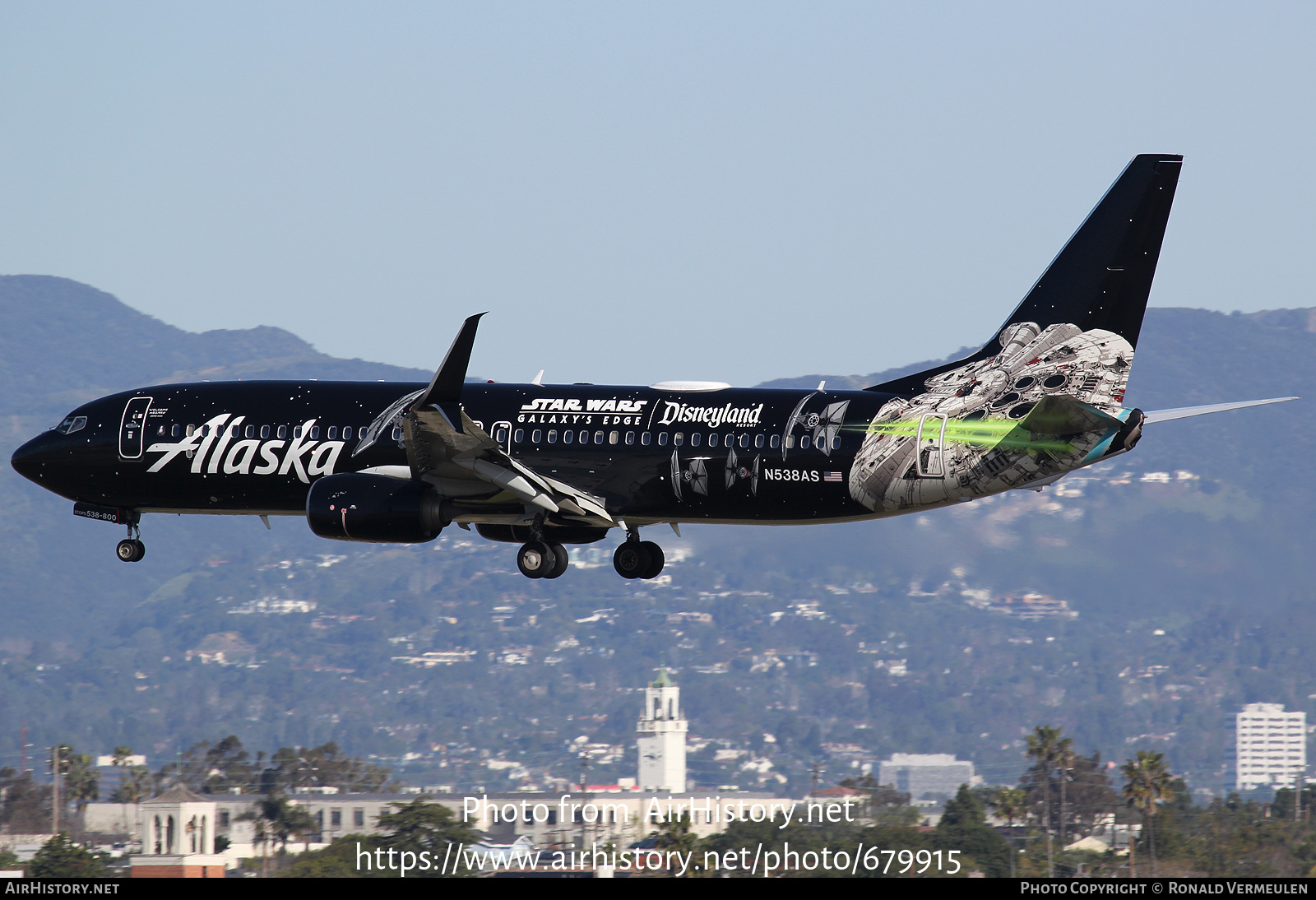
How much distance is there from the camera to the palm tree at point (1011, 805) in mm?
76125

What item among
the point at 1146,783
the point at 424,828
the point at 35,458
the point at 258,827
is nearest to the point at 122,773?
the point at 258,827

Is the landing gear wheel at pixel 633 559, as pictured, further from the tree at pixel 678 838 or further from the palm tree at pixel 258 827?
the palm tree at pixel 258 827

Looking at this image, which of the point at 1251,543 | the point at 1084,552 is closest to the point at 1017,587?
the point at 1084,552

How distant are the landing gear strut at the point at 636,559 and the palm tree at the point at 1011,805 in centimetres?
3115

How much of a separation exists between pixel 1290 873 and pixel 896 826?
1423 cm

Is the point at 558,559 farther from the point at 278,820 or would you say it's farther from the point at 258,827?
the point at 258,827

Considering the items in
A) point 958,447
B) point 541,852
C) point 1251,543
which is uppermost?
point 1251,543

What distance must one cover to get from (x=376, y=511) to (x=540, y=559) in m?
4.46

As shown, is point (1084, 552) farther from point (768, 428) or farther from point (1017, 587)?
point (768, 428)

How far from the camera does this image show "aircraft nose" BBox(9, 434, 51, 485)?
158ft

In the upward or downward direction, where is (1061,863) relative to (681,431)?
downward

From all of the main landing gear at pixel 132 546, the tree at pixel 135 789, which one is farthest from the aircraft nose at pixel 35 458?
the tree at pixel 135 789

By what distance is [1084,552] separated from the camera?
174 m

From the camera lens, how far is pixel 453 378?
130ft
